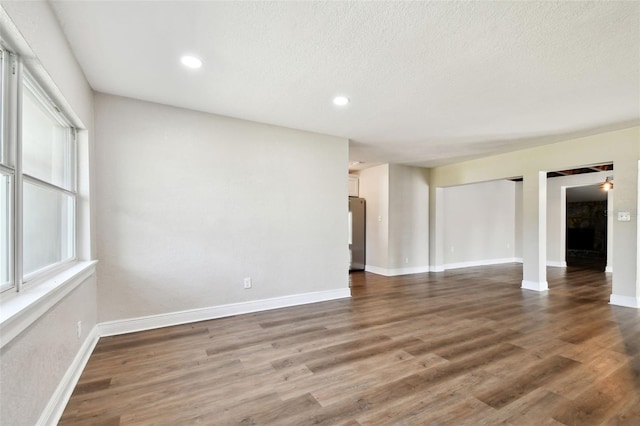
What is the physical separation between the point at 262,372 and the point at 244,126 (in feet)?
9.47

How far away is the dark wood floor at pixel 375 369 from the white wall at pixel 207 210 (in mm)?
444

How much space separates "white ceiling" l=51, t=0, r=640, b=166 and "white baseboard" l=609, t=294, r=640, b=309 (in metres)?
2.44

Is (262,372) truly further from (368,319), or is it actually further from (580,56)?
(580,56)

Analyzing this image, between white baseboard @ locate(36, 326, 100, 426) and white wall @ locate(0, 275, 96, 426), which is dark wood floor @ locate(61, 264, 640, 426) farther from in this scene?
white wall @ locate(0, 275, 96, 426)

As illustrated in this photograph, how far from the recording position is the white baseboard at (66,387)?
167 centimetres

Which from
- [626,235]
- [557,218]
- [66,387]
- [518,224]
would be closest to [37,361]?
[66,387]

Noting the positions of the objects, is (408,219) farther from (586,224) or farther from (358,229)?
(586,224)

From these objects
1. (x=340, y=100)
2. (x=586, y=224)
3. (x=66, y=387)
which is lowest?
(x=66, y=387)

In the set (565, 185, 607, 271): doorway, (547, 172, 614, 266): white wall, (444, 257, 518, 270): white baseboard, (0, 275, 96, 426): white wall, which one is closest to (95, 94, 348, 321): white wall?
(0, 275, 96, 426): white wall

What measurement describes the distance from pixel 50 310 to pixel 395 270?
19.6ft

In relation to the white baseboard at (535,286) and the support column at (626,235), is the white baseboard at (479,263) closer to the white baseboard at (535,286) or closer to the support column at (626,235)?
the white baseboard at (535,286)

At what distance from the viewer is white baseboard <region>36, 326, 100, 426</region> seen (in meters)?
1.67

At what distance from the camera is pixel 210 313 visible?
3.55m

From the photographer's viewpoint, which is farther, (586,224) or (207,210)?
(586,224)
